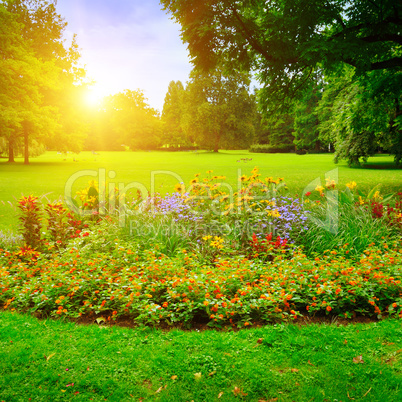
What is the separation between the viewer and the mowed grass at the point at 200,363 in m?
2.48

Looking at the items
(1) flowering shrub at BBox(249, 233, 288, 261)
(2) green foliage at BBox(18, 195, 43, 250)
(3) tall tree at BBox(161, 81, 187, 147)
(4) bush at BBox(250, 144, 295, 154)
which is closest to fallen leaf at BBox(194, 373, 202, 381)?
(1) flowering shrub at BBox(249, 233, 288, 261)

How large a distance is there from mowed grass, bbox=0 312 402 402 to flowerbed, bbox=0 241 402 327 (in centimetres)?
22

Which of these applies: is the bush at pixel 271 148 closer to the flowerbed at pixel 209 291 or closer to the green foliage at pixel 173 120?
the green foliage at pixel 173 120

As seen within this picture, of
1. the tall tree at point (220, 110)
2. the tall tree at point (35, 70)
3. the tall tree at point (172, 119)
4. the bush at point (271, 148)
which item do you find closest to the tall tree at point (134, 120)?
the tall tree at point (172, 119)

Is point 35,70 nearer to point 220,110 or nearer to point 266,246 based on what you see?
point 266,246

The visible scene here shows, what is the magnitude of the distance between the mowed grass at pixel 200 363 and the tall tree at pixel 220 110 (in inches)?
1667

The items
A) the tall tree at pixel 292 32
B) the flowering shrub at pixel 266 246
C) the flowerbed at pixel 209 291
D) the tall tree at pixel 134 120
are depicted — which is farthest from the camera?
the tall tree at pixel 134 120

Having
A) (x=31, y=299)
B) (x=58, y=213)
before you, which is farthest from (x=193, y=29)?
(x=31, y=299)

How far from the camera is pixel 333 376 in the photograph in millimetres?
2631

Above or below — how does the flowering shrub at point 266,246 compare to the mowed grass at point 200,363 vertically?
above

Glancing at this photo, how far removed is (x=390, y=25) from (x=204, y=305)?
8928mm

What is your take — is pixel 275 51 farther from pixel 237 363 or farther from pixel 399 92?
pixel 237 363

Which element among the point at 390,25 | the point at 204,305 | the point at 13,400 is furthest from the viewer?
the point at 390,25

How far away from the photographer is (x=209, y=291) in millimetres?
3592
